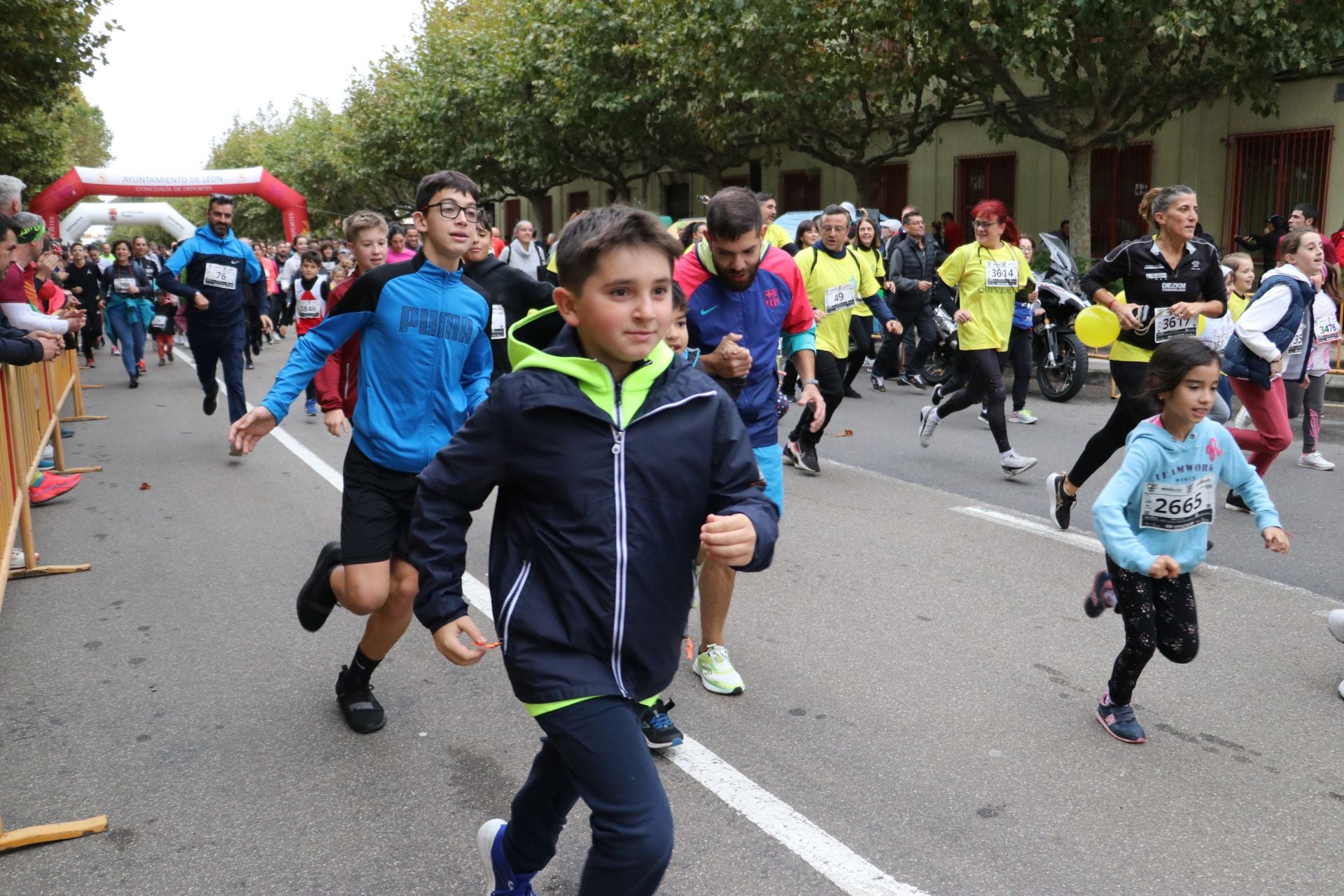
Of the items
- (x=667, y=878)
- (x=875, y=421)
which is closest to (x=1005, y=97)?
(x=875, y=421)

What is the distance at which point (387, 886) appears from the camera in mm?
3188

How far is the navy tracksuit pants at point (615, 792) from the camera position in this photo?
2.32 meters

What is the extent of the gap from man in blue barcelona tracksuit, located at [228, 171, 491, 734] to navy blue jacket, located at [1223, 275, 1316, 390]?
15.8 ft

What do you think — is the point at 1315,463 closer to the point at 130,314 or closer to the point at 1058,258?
the point at 1058,258

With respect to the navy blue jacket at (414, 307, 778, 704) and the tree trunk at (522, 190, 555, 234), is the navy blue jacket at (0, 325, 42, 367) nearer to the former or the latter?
the navy blue jacket at (414, 307, 778, 704)

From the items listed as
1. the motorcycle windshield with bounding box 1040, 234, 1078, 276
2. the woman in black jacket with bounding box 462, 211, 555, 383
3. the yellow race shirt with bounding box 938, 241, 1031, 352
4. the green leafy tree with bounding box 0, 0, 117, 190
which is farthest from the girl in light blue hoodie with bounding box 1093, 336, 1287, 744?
the green leafy tree with bounding box 0, 0, 117, 190

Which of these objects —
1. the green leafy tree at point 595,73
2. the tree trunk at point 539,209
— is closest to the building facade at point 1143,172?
the green leafy tree at point 595,73

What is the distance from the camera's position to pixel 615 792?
2.35 metres

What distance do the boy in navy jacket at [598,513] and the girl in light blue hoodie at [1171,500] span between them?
187 cm

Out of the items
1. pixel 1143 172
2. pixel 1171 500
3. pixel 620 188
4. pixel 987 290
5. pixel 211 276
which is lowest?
pixel 1171 500

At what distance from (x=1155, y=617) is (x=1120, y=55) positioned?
15046mm

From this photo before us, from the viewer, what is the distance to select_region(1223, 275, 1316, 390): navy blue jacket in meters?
6.98

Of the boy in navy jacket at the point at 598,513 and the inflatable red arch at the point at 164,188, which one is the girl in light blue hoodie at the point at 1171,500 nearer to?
the boy in navy jacket at the point at 598,513

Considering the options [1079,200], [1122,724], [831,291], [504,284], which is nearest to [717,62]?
[1079,200]
